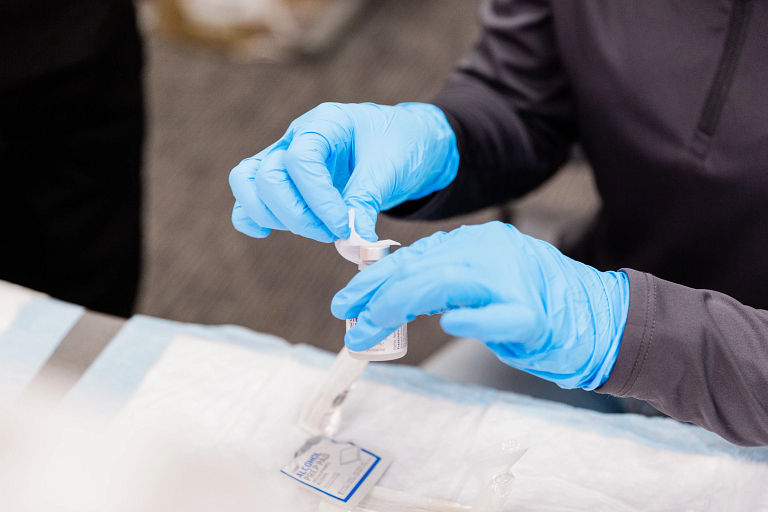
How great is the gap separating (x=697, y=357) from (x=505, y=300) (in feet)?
0.66

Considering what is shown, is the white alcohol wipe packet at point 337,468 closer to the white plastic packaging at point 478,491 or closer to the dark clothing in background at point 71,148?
the white plastic packaging at point 478,491

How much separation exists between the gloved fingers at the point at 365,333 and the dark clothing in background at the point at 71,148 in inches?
33.5

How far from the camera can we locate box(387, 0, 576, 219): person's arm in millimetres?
898

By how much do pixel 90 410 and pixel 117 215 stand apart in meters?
0.64

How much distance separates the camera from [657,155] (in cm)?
81

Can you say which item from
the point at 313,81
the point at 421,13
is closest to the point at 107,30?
the point at 313,81

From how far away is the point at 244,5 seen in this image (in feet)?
7.39

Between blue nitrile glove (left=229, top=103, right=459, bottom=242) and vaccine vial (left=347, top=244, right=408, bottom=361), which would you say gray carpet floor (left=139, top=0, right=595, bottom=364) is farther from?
vaccine vial (left=347, top=244, right=408, bottom=361)

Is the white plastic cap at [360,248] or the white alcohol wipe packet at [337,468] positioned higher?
the white plastic cap at [360,248]

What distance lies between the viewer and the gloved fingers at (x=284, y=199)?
27.0 inches

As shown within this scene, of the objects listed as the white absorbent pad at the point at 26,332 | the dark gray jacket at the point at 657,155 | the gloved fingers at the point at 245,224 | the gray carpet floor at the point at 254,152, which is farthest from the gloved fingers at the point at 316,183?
the gray carpet floor at the point at 254,152

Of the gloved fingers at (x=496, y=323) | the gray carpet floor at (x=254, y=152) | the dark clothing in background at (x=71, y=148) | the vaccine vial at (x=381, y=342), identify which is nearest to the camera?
the gloved fingers at (x=496, y=323)

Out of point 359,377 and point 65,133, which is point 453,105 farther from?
point 65,133

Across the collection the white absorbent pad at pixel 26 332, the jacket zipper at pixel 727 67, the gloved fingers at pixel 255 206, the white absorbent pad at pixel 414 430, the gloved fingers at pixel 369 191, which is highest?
the jacket zipper at pixel 727 67
